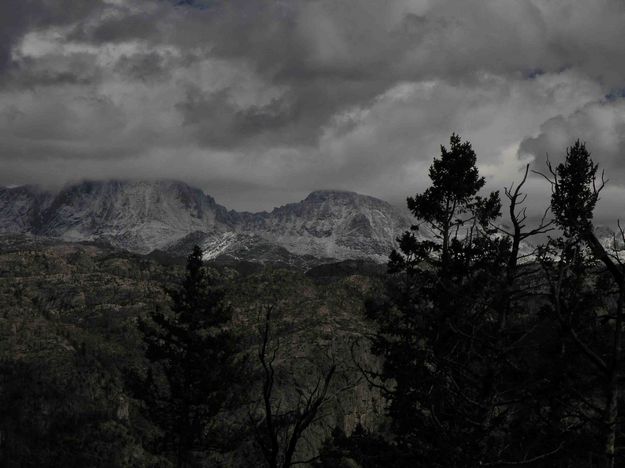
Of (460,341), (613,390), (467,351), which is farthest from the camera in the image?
(460,341)

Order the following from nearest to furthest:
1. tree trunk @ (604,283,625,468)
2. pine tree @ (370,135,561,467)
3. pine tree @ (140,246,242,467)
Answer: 1. tree trunk @ (604,283,625,468)
2. pine tree @ (370,135,561,467)
3. pine tree @ (140,246,242,467)

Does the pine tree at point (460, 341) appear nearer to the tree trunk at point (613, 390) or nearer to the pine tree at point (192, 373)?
the tree trunk at point (613, 390)

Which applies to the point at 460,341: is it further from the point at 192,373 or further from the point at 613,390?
the point at 192,373

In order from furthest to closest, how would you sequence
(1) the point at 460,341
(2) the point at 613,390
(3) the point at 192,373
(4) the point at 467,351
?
(3) the point at 192,373 → (1) the point at 460,341 → (4) the point at 467,351 → (2) the point at 613,390

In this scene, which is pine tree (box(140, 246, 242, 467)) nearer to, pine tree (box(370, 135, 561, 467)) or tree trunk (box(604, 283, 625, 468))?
pine tree (box(370, 135, 561, 467))

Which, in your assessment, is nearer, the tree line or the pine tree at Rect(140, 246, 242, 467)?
the tree line

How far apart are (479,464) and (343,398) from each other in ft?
457

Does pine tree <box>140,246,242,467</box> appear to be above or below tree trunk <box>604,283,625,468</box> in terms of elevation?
below

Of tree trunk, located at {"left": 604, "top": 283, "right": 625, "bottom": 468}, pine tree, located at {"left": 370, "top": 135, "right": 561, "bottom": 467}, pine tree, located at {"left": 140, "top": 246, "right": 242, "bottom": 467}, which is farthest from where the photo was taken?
pine tree, located at {"left": 140, "top": 246, "right": 242, "bottom": 467}

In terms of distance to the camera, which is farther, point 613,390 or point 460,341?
point 460,341

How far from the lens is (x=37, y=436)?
142 m

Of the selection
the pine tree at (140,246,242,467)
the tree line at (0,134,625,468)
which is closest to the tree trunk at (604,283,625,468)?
the tree line at (0,134,625,468)

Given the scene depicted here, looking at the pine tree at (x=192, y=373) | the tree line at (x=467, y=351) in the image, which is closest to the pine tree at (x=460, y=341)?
the tree line at (x=467, y=351)

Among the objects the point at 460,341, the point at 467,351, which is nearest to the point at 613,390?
the point at 467,351
